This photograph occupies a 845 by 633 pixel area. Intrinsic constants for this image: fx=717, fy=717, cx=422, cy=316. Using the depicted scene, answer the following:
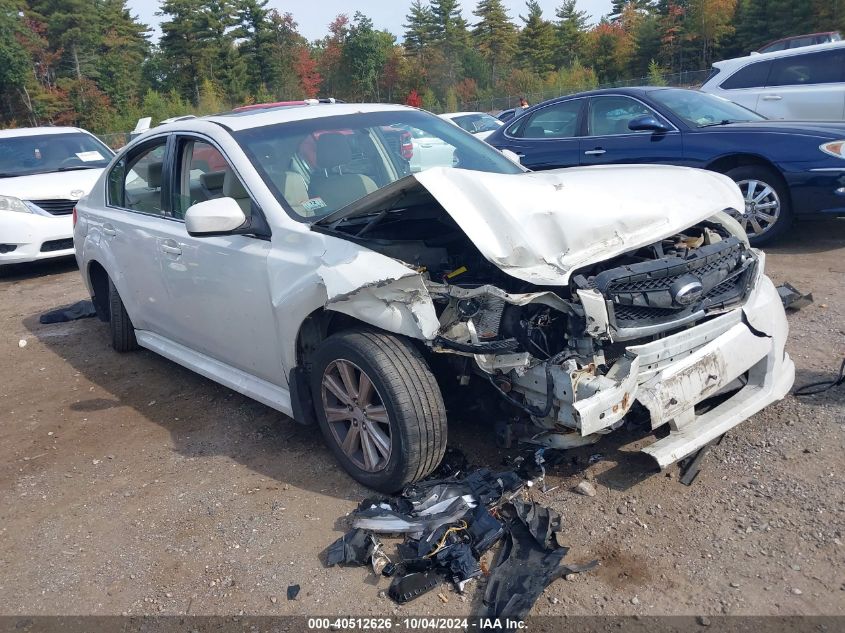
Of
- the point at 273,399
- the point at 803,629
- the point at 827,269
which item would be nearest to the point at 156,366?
the point at 273,399

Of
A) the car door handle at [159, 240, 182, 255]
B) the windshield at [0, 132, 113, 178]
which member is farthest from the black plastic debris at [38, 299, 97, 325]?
the windshield at [0, 132, 113, 178]

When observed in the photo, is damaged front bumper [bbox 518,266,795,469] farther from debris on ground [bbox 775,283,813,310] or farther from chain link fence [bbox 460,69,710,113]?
chain link fence [bbox 460,69,710,113]

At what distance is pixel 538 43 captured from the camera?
5859cm

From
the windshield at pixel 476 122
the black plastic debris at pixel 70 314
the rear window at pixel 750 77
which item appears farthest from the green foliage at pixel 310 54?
the black plastic debris at pixel 70 314

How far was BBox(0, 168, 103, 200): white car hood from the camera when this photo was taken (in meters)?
8.87

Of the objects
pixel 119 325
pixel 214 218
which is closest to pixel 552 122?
pixel 119 325

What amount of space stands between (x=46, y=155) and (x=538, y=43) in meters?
54.7

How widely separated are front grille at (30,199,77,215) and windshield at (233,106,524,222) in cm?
608

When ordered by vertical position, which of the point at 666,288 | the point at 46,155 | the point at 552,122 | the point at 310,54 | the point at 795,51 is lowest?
the point at 666,288

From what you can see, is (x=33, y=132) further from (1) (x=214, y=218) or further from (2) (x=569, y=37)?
(2) (x=569, y=37)

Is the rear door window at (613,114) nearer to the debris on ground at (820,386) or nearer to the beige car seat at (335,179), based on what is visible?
the debris on ground at (820,386)

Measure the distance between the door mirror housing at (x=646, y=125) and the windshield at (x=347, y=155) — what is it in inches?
116

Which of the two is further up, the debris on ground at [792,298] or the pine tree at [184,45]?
the pine tree at [184,45]

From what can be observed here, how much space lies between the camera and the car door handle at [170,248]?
4215 millimetres
